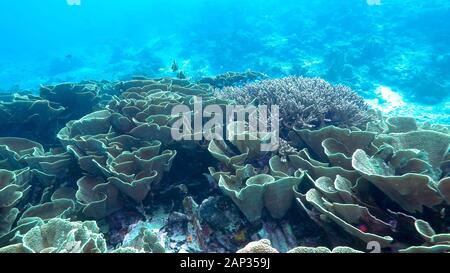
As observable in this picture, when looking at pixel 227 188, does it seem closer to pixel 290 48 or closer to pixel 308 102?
pixel 308 102

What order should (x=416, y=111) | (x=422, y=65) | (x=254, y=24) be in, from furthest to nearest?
1. (x=254, y=24)
2. (x=422, y=65)
3. (x=416, y=111)

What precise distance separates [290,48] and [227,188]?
20.4 metres

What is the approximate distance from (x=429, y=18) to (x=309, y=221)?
23.2m

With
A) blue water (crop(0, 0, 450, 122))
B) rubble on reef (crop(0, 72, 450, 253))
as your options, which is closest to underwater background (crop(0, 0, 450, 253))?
rubble on reef (crop(0, 72, 450, 253))

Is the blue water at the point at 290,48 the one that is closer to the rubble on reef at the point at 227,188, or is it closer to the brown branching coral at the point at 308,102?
the brown branching coral at the point at 308,102

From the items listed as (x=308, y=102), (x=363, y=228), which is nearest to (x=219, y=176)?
(x=363, y=228)

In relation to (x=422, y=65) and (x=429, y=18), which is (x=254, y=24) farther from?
(x=422, y=65)

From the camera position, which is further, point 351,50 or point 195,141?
point 351,50

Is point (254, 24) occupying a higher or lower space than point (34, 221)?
higher

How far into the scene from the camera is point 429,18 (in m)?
20.9

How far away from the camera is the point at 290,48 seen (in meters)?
22.1

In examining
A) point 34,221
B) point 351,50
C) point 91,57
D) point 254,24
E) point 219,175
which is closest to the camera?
point 34,221
